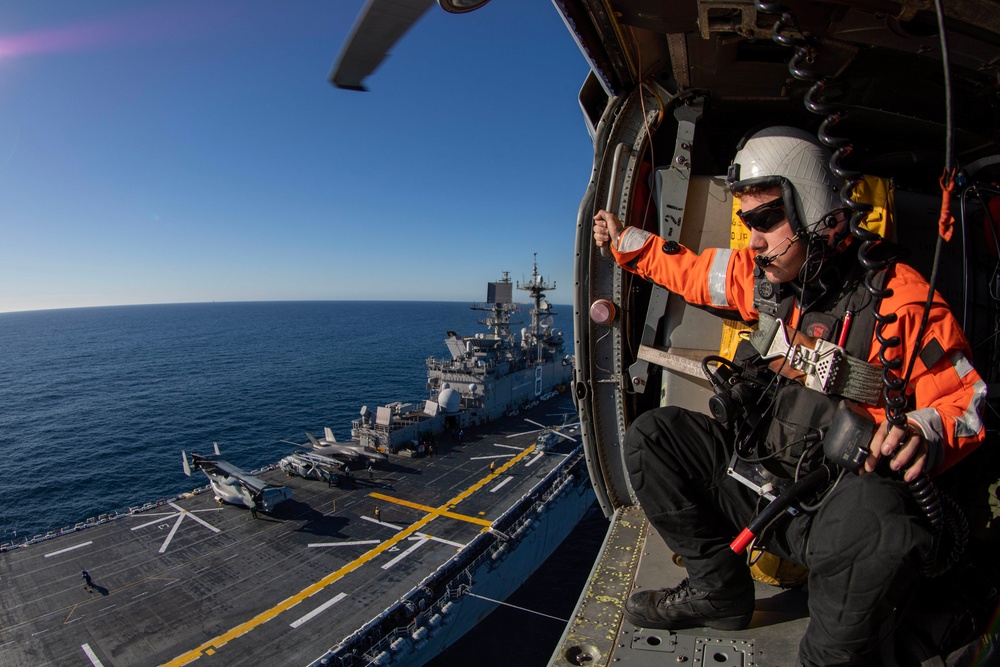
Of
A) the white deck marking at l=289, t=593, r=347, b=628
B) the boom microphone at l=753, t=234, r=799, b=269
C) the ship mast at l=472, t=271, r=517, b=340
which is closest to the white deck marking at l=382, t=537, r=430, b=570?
the white deck marking at l=289, t=593, r=347, b=628

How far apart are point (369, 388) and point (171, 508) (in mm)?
34657

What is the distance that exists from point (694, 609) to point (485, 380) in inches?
1158

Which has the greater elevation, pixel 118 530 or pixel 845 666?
pixel 845 666

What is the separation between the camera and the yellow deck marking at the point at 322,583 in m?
13.0

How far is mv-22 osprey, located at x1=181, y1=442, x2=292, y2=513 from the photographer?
2019 centimetres

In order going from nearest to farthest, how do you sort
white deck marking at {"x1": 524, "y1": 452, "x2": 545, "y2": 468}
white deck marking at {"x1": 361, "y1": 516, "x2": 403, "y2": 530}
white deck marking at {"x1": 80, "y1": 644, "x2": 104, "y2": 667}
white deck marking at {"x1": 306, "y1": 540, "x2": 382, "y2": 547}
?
white deck marking at {"x1": 80, "y1": 644, "x2": 104, "y2": 667} < white deck marking at {"x1": 306, "y1": 540, "x2": 382, "y2": 547} < white deck marking at {"x1": 361, "y1": 516, "x2": 403, "y2": 530} < white deck marking at {"x1": 524, "y1": 452, "x2": 545, "y2": 468}

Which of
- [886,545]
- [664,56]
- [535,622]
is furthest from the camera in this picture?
[535,622]

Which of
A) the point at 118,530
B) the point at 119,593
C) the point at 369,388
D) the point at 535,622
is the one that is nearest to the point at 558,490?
the point at 535,622

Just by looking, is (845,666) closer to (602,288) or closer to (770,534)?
(770,534)

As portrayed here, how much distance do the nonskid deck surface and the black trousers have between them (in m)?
13.8

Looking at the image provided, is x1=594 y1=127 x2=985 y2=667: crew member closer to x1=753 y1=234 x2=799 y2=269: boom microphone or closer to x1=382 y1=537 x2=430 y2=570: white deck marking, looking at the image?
x1=753 y1=234 x2=799 y2=269: boom microphone

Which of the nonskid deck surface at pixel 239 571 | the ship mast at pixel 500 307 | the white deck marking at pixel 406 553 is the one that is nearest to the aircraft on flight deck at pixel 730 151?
the nonskid deck surface at pixel 239 571

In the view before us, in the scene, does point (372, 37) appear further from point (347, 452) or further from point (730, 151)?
point (347, 452)

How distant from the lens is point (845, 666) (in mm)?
2461
